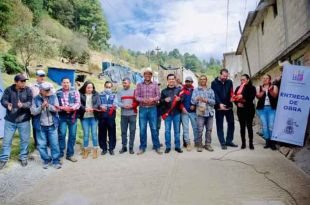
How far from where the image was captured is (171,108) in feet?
24.0

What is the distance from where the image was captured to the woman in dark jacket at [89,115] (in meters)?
7.01

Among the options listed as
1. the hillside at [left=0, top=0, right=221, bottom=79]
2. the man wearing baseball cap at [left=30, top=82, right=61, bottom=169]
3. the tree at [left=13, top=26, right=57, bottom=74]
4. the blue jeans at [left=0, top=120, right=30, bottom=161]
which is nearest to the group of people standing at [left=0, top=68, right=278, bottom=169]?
the man wearing baseball cap at [left=30, top=82, right=61, bottom=169]

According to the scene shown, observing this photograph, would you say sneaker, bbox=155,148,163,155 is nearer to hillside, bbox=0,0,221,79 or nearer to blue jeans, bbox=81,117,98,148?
blue jeans, bbox=81,117,98,148

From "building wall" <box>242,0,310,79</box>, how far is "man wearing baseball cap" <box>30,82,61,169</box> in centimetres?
678

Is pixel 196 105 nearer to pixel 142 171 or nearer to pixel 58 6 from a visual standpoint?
pixel 142 171

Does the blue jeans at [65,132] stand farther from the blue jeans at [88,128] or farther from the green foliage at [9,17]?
the green foliage at [9,17]

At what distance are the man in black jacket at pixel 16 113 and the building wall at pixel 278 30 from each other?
23.8 ft

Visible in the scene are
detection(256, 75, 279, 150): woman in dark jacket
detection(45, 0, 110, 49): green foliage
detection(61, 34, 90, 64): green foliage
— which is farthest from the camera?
detection(45, 0, 110, 49): green foliage

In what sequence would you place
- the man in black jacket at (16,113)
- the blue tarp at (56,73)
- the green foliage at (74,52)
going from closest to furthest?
the man in black jacket at (16,113), the blue tarp at (56,73), the green foliage at (74,52)

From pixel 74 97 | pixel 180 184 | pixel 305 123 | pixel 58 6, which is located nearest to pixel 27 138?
pixel 74 97

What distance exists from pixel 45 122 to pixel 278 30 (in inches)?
366

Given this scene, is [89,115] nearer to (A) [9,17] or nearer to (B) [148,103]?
(B) [148,103]

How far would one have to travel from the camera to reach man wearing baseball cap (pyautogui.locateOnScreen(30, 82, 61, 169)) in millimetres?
6238

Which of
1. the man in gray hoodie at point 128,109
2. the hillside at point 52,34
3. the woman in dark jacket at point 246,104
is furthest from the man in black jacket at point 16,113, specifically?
the hillside at point 52,34
